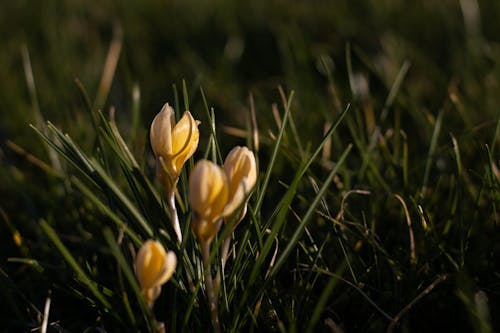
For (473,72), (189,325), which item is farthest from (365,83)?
(189,325)

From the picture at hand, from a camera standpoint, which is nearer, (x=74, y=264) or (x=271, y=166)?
(x=74, y=264)

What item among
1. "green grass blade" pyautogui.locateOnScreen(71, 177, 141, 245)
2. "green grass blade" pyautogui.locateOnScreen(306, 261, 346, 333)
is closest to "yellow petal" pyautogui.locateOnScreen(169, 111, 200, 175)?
"green grass blade" pyautogui.locateOnScreen(71, 177, 141, 245)

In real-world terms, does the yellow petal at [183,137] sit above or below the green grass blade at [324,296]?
above

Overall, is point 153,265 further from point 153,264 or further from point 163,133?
point 163,133

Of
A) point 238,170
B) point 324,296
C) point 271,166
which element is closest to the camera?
point 324,296

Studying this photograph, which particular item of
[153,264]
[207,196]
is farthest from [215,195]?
[153,264]

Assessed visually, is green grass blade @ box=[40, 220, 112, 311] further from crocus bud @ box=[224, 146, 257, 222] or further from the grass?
crocus bud @ box=[224, 146, 257, 222]

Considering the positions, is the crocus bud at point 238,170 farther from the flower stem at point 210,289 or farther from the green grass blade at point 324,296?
the green grass blade at point 324,296

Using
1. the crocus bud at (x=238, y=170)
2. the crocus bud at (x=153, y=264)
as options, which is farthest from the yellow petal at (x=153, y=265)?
the crocus bud at (x=238, y=170)
